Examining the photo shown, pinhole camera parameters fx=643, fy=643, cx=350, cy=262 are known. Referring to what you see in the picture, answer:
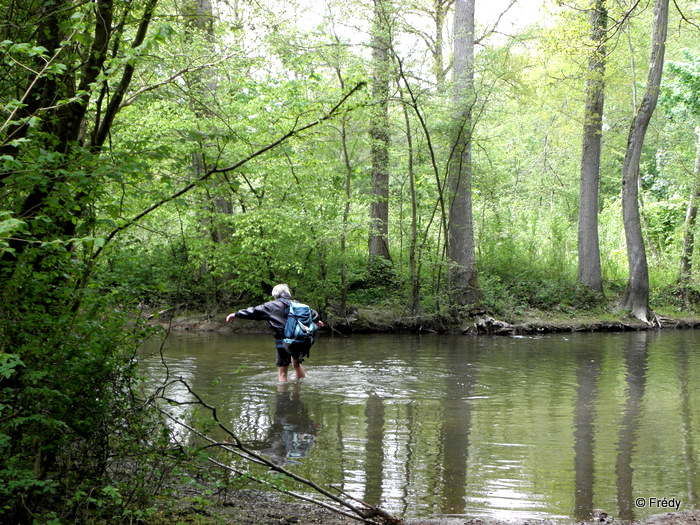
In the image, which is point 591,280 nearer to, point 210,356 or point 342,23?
point 342,23

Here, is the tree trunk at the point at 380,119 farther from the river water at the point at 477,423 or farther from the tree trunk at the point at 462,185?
the river water at the point at 477,423

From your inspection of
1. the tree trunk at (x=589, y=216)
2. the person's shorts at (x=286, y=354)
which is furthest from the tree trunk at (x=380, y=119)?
the person's shorts at (x=286, y=354)

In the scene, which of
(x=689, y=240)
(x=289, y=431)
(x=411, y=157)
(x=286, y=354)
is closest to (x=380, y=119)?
(x=411, y=157)

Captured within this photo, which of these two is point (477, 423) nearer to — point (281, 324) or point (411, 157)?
point (281, 324)

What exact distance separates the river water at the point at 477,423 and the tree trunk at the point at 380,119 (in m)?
6.56

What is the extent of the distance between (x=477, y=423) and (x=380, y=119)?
1205 cm

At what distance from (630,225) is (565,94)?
16.1 ft

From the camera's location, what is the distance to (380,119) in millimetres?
18391

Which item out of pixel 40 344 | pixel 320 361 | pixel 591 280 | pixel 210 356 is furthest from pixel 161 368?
pixel 591 280

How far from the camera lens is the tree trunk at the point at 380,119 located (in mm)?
17562

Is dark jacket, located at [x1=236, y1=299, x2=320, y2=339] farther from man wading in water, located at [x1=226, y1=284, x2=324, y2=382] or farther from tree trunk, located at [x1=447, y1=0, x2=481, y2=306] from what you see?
tree trunk, located at [x1=447, y1=0, x2=481, y2=306]

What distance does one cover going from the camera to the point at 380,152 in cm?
1959

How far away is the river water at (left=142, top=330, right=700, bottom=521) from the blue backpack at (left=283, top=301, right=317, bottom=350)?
0.72 meters

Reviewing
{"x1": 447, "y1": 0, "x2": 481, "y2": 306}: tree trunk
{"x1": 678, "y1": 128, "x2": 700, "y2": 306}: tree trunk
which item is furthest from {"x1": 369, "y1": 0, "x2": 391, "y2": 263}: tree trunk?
{"x1": 678, "y1": 128, "x2": 700, "y2": 306}: tree trunk
